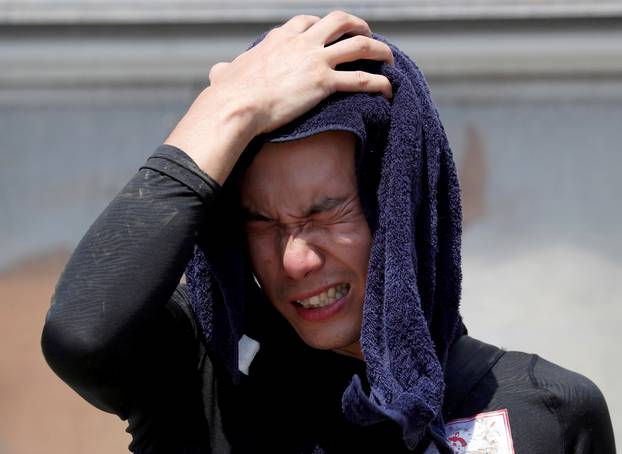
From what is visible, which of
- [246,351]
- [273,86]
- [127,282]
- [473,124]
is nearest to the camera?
[127,282]

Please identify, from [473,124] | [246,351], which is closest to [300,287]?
[246,351]

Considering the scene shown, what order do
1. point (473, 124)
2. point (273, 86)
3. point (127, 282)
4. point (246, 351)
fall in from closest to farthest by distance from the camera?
point (127, 282) → point (273, 86) → point (246, 351) → point (473, 124)

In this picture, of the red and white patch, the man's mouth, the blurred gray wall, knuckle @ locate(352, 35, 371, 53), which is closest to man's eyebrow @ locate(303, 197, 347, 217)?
the man's mouth

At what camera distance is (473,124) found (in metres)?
2.84

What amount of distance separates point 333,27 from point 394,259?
0.38 m

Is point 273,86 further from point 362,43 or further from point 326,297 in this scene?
point 326,297

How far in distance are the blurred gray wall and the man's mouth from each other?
1.23 metres

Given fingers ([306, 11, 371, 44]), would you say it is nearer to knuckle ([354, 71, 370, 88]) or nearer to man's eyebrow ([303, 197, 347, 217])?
knuckle ([354, 71, 370, 88])

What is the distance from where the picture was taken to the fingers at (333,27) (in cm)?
162

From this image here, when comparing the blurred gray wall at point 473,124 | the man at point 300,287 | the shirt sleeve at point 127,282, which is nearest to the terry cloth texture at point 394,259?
the man at point 300,287

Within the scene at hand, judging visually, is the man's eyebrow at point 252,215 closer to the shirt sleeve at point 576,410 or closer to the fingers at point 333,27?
the fingers at point 333,27

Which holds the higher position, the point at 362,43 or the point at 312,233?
the point at 362,43

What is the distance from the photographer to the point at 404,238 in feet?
5.01

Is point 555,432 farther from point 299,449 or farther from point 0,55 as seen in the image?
point 0,55
